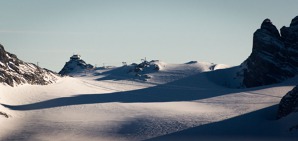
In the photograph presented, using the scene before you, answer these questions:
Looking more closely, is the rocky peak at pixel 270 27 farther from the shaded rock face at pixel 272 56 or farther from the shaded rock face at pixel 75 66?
the shaded rock face at pixel 75 66

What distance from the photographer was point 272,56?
356 ft

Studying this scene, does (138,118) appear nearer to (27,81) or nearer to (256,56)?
(27,81)

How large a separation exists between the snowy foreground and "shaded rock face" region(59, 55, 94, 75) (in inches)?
2711

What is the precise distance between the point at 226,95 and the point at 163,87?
25762mm

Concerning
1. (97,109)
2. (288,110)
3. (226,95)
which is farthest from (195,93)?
(288,110)

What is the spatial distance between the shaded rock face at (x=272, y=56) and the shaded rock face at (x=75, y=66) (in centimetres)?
7075

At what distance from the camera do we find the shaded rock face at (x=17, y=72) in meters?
75.5

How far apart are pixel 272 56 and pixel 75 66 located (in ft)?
267

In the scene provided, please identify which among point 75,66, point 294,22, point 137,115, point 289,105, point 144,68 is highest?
point 294,22

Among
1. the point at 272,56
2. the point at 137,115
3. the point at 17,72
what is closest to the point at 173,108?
the point at 137,115

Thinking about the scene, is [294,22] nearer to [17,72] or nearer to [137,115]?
[137,115]

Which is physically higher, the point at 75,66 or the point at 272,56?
the point at 272,56

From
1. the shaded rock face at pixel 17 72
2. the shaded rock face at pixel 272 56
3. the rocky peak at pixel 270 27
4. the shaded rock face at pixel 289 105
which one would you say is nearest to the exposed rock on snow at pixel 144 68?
the shaded rock face at pixel 272 56

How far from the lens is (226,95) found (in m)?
→ 86.5
